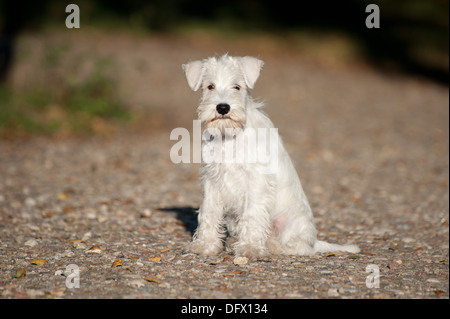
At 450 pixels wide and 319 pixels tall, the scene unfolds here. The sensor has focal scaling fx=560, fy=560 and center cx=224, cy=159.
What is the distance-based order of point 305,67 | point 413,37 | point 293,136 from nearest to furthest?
point 293,136, point 305,67, point 413,37

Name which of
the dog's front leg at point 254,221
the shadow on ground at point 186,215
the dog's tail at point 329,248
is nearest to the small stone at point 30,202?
the shadow on ground at point 186,215

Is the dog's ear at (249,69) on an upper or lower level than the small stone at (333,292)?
upper

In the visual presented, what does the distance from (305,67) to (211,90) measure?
18.9 m

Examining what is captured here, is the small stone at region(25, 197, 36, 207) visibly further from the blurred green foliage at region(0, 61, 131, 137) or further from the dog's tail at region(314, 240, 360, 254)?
the blurred green foliage at region(0, 61, 131, 137)

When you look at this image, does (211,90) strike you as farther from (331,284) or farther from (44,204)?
(44,204)

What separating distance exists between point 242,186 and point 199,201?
3645mm

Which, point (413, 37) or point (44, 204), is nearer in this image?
point (44, 204)

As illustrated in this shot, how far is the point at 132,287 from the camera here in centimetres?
552

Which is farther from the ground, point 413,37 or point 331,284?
point 413,37

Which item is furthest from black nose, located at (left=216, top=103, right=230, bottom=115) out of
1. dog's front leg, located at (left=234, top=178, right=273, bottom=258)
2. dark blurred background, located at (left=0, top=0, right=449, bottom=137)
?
dark blurred background, located at (left=0, top=0, right=449, bottom=137)

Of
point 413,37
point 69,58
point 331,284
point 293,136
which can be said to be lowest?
point 331,284

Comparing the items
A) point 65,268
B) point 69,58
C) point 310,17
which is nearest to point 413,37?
point 310,17

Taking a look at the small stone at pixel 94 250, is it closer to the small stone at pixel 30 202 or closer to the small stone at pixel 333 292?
the small stone at pixel 30 202

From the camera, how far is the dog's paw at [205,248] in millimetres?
6594
